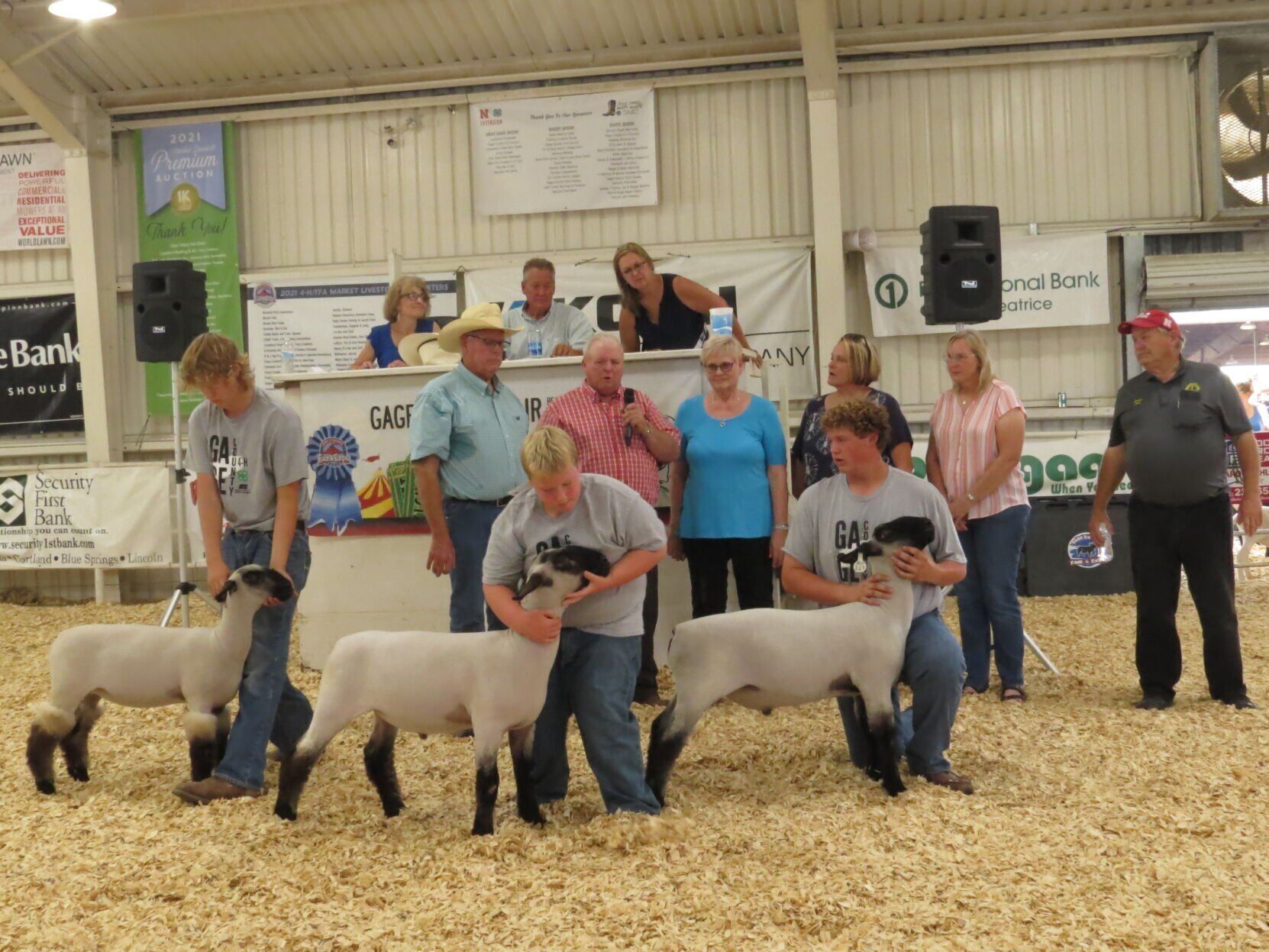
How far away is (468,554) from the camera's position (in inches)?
179

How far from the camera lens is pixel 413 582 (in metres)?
5.77

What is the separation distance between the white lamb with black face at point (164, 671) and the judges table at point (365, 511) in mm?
1935

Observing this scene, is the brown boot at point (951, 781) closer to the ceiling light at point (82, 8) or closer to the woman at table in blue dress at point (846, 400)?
the woman at table in blue dress at point (846, 400)

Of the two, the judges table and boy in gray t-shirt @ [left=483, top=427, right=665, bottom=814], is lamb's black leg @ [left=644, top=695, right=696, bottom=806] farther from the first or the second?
the judges table

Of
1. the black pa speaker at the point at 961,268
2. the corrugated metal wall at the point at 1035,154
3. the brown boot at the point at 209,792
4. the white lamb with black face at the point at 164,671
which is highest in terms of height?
the corrugated metal wall at the point at 1035,154

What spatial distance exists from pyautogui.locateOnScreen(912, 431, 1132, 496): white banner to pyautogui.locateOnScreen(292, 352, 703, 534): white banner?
368 cm

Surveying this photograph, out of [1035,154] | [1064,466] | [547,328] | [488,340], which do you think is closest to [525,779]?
[488,340]

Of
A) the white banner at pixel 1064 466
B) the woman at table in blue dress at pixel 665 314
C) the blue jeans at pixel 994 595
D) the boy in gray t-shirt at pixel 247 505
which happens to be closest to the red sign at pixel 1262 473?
the white banner at pixel 1064 466

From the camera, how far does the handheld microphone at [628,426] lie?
450cm

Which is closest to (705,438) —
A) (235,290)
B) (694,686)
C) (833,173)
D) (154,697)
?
(694,686)

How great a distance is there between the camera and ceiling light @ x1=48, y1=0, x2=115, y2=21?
7.38 metres

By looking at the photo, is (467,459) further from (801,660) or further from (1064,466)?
(1064,466)

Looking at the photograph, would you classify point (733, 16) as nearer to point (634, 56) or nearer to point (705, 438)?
point (634, 56)

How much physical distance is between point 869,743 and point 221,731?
2100 mm
